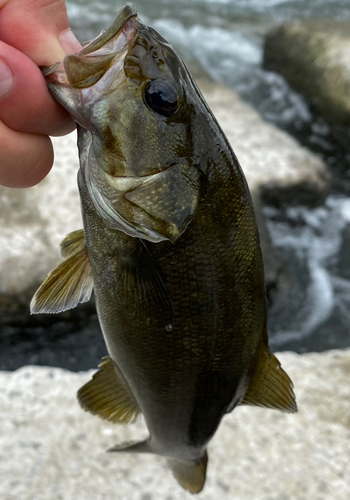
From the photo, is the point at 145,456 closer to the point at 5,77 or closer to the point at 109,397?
the point at 109,397

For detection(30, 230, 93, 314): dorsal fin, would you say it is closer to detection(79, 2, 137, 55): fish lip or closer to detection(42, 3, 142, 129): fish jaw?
detection(42, 3, 142, 129): fish jaw

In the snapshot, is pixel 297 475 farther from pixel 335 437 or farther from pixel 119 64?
pixel 119 64

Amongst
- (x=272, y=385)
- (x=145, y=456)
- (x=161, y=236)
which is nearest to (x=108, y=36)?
(x=161, y=236)

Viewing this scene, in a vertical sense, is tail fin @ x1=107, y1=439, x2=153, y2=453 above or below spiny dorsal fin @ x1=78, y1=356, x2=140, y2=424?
below

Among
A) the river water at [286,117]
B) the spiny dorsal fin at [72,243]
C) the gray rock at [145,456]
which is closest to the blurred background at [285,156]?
the river water at [286,117]

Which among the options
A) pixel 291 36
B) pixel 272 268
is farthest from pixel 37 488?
pixel 291 36

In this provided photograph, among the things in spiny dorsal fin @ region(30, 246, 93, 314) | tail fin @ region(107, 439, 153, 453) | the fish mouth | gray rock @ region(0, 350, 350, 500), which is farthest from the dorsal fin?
gray rock @ region(0, 350, 350, 500)
